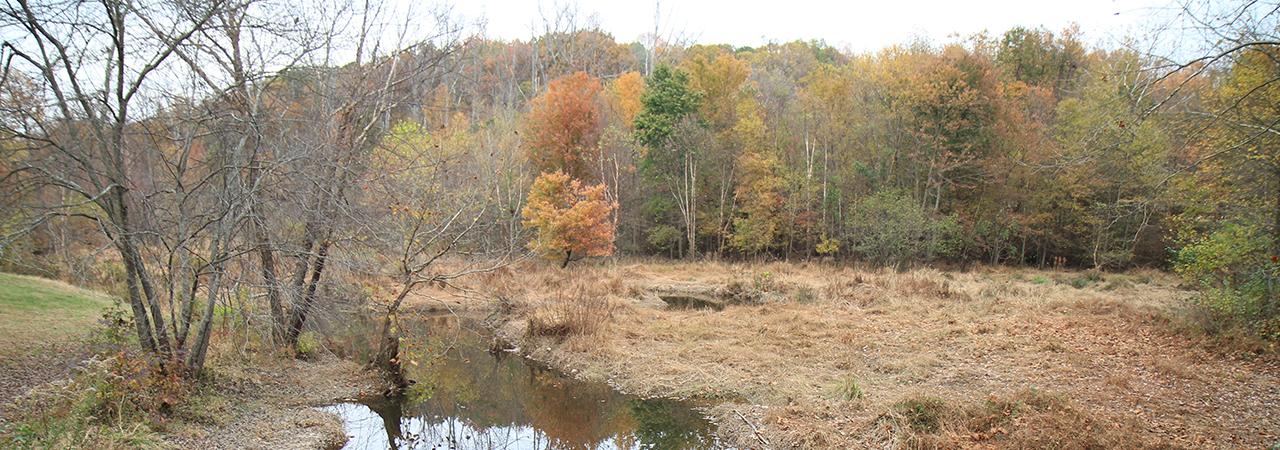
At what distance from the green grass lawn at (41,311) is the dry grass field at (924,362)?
6.36 m

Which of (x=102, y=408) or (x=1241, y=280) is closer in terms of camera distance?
(x=102, y=408)

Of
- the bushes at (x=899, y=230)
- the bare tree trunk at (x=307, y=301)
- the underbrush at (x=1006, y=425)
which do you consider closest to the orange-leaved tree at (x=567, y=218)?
the bushes at (x=899, y=230)

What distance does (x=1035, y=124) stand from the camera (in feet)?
90.8

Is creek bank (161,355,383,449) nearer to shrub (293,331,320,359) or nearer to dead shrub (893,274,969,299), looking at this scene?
shrub (293,331,320,359)

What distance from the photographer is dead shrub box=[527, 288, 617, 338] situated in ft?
44.2

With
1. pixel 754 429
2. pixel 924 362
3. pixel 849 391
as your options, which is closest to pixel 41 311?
A: pixel 754 429

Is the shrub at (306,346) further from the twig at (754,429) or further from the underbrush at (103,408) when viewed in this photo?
the twig at (754,429)

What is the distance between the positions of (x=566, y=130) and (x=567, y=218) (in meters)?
7.32

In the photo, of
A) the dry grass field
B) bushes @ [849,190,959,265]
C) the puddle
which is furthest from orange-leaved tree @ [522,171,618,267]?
bushes @ [849,190,959,265]

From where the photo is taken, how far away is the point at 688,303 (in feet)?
65.0

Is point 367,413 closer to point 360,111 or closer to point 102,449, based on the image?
point 102,449

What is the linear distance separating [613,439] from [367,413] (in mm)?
3579

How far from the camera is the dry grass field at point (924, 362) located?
23.8 feet

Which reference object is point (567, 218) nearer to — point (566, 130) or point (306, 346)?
point (566, 130)
